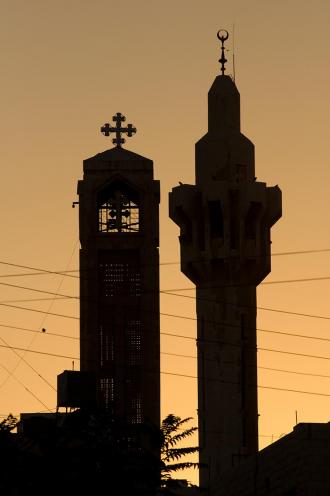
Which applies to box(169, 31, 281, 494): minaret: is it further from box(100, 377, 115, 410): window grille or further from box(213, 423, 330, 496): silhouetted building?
box(213, 423, 330, 496): silhouetted building

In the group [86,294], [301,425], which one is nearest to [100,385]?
[86,294]

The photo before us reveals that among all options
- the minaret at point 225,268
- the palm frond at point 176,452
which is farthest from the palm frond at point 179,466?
the minaret at point 225,268

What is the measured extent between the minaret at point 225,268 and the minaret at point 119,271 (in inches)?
501

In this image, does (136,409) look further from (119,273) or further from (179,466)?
(179,466)

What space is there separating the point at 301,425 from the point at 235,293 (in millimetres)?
45195

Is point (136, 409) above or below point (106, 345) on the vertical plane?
below

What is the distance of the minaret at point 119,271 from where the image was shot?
160000 millimetres

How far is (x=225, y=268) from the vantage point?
146m

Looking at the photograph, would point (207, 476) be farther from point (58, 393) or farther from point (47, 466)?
point (47, 466)

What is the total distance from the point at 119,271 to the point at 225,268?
19056 mm

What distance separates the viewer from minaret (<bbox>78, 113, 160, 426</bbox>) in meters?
160

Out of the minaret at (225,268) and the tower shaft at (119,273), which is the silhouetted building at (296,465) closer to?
the minaret at (225,268)

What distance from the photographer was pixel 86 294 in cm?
16238

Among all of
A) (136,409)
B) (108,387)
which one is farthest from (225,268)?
(108,387)
